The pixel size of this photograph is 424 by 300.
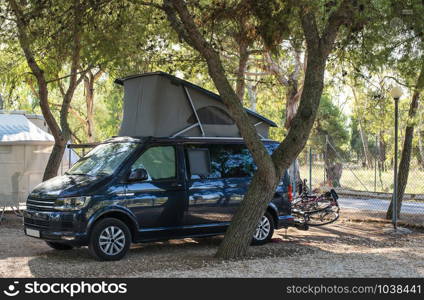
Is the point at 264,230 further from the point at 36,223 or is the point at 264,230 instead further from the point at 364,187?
the point at 364,187

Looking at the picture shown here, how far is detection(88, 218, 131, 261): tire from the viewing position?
10.1 metres

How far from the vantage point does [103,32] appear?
45.1ft

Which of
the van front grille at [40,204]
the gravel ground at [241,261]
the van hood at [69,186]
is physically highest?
the van hood at [69,186]

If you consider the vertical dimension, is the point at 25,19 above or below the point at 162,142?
above

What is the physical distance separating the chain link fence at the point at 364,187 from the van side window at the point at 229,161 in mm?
6265

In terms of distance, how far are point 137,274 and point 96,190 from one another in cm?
195

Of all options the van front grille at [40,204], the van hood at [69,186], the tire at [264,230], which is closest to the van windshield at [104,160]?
the van hood at [69,186]

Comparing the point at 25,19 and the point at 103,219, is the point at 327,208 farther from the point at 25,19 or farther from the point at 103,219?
the point at 25,19

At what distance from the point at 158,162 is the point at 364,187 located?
18.2m

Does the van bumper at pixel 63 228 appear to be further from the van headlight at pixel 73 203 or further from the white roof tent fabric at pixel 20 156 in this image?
the white roof tent fabric at pixel 20 156

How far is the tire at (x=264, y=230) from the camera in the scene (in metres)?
12.0

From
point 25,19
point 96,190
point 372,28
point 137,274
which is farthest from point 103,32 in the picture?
point 137,274

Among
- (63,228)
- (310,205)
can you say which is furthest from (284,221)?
(63,228)

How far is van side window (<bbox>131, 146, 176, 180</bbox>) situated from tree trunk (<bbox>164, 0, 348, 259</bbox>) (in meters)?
1.53
